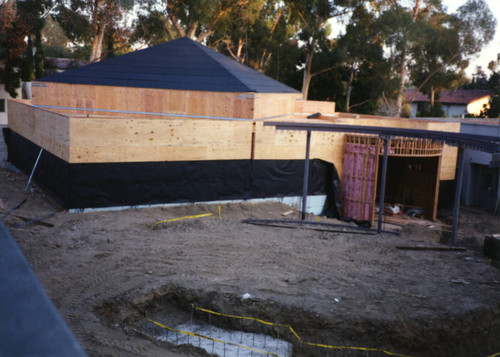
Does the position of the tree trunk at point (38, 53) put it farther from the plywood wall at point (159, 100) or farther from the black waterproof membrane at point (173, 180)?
the black waterproof membrane at point (173, 180)

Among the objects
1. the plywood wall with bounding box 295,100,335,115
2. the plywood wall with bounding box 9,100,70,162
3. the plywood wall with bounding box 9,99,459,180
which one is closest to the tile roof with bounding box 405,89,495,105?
the plywood wall with bounding box 295,100,335,115

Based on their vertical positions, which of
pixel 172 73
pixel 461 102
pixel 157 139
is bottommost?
pixel 157 139

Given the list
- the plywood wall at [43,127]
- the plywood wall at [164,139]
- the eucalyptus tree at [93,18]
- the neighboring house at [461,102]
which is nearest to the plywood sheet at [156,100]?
the plywood wall at [164,139]

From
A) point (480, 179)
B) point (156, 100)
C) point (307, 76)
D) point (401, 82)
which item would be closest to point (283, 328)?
point (156, 100)

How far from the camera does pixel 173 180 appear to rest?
16.4m

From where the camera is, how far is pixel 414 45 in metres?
36.9

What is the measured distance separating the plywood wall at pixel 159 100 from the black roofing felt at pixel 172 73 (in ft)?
0.77

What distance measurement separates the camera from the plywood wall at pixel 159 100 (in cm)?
1873

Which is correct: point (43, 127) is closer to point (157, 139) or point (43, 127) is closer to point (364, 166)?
point (157, 139)

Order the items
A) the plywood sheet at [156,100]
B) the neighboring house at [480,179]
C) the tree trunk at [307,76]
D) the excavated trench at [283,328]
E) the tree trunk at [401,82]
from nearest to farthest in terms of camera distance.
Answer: the excavated trench at [283,328]
the plywood sheet at [156,100]
the neighboring house at [480,179]
the tree trunk at [401,82]
the tree trunk at [307,76]

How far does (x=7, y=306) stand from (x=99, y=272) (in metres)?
9.37

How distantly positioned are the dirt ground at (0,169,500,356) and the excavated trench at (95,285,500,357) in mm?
22

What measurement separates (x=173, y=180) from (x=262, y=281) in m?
7.20

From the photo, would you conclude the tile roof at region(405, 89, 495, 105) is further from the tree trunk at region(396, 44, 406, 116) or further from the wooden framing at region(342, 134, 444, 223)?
Result: the wooden framing at region(342, 134, 444, 223)
